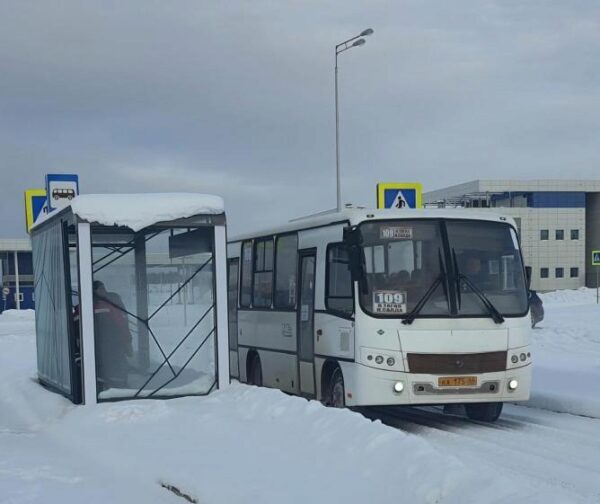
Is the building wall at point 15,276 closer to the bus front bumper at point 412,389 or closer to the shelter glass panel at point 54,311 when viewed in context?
the shelter glass panel at point 54,311

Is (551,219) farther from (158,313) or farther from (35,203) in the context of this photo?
(158,313)

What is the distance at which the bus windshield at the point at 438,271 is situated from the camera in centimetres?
1091

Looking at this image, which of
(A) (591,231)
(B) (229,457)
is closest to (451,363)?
(B) (229,457)

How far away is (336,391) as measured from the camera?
1164 cm

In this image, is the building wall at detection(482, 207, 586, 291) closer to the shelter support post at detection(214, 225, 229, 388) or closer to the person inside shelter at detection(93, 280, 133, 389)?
the shelter support post at detection(214, 225, 229, 388)

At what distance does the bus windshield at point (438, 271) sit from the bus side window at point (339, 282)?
1.16 ft

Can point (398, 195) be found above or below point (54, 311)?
above

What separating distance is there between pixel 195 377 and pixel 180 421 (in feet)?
5.80

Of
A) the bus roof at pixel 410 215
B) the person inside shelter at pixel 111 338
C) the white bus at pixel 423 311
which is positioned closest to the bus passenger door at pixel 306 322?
the white bus at pixel 423 311

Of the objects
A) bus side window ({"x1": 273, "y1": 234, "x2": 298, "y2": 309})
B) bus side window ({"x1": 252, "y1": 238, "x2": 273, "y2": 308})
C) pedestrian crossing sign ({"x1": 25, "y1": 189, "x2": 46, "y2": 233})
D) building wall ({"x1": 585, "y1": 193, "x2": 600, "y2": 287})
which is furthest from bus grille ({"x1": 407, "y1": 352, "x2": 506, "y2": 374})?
building wall ({"x1": 585, "y1": 193, "x2": 600, "y2": 287})

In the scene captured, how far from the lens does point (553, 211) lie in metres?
78.1

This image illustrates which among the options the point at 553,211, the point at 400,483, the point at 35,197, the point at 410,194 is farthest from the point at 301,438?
the point at 553,211

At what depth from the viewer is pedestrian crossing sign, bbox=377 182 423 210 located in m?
16.9

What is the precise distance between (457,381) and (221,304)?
319cm
